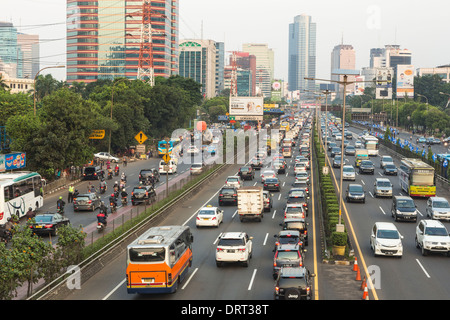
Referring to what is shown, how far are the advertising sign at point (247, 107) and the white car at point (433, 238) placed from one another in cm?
7985

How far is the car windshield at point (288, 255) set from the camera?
87.5ft

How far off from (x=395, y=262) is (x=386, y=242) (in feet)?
4.43

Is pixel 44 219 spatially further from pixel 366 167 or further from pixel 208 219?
pixel 366 167

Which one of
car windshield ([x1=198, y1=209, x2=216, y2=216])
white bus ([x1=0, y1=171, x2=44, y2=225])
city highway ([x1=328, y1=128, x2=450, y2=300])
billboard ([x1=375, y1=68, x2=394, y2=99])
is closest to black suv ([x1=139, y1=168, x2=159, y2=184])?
white bus ([x1=0, y1=171, x2=44, y2=225])

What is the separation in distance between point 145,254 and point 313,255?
12.0m

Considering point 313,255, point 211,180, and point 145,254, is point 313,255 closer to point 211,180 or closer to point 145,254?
point 145,254

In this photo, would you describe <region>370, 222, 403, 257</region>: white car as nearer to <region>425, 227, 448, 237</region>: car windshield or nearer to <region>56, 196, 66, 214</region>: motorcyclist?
<region>425, 227, 448, 237</region>: car windshield

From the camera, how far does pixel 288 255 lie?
87.9 feet

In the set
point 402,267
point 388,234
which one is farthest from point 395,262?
point 388,234

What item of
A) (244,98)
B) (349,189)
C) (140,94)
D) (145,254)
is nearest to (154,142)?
(140,94)

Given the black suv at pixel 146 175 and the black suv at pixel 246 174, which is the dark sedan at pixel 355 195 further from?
the black suv at pixel 146 175

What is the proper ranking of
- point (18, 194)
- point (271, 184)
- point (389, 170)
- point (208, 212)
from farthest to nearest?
1. point (389, 170)
2. point (271, 184)
3. point (18, 194)
4. point (208, 212)

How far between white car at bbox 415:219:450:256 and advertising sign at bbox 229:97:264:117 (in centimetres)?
7985

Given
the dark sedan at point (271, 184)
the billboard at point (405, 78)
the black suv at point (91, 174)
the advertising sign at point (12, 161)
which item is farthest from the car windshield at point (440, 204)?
the billboard at point (405, 78)
